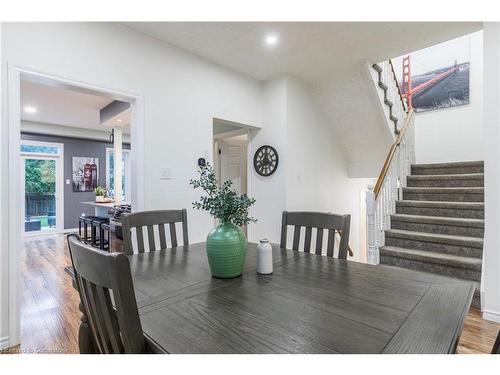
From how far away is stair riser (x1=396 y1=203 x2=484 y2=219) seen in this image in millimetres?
3225

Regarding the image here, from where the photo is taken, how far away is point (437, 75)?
4.66 m

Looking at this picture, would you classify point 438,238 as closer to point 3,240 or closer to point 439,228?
point 439,228

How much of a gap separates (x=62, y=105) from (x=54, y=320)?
423cm

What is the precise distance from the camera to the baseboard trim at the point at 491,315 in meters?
2.19

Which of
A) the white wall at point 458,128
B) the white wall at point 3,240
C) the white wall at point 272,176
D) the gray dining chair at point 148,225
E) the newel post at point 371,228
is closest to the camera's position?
the gray dining chair at point 148,225

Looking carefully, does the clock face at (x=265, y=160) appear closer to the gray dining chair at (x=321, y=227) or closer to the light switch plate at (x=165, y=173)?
the light switch plate at (x=165, y=173)

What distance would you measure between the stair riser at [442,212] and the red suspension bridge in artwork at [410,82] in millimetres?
2111

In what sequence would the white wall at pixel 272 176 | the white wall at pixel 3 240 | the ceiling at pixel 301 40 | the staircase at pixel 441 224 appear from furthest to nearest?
the white wall at pixel 272 176 → the staircase at pixel 441 224 → the ceiling at pixel 301 40 → the white wall at pixel 3 240

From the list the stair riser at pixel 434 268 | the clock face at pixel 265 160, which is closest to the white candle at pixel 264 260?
the clock face at pixel 265 160

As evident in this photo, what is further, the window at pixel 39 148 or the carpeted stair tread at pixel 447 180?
the window at pixel 39 148

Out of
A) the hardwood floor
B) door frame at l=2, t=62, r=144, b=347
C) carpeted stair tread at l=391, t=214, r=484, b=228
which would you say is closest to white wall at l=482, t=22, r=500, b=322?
the hardwood floor

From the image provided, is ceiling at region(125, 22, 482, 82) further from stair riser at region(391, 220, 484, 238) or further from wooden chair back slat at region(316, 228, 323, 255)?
stair riser at region(391, 220, 484, 238)

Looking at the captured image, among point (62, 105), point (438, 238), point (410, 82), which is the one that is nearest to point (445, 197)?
point (438, 238)

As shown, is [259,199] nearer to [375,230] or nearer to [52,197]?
[375,230]
